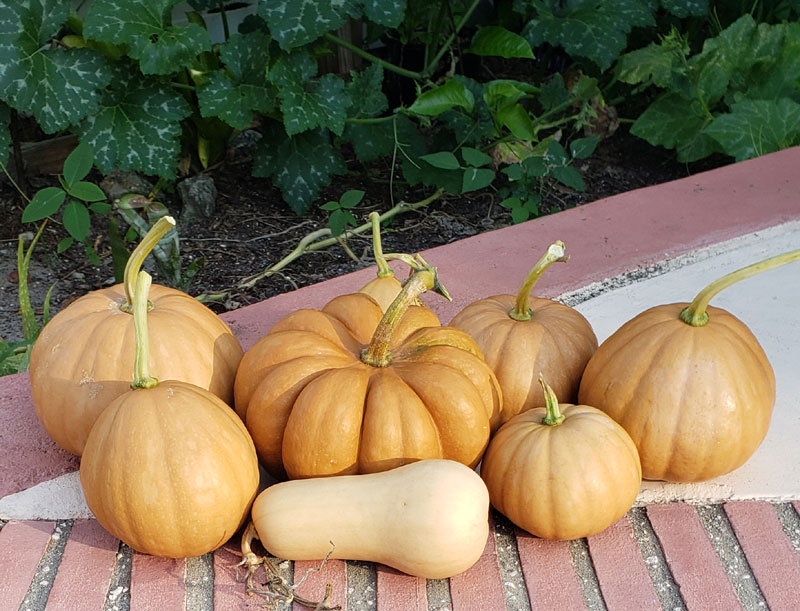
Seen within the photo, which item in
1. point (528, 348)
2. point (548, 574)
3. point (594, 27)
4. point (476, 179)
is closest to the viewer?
point (548, 574)

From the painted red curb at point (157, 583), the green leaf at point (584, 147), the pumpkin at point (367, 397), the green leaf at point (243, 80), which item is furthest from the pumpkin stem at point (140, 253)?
the green leaf at point (584, 147)

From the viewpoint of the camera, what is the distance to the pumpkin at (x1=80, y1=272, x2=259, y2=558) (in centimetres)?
146

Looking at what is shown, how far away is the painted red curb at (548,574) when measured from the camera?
1509 millimetres

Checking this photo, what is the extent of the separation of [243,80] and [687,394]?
7.46ft

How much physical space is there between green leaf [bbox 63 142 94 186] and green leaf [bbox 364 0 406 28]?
118 centimetres

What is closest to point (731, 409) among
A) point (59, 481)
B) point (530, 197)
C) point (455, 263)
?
point (455, 263)

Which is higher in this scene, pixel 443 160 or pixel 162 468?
pixel 162 468

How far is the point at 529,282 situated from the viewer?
1.76 metres

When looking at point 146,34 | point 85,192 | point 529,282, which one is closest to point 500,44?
point 146,34

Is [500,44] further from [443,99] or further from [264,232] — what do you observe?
[264,232]

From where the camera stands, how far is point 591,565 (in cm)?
159

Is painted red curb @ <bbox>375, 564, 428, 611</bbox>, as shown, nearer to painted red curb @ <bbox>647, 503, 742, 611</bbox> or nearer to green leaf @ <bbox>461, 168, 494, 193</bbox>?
painted red curb @ <bbox>647, 503, 742, 611</bbox>

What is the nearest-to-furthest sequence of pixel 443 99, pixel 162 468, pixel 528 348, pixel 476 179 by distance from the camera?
pixel 162 468
pixel 528 348
pixel 476 179
pixel 443 99

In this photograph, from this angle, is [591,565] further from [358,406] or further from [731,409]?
[358,406]
